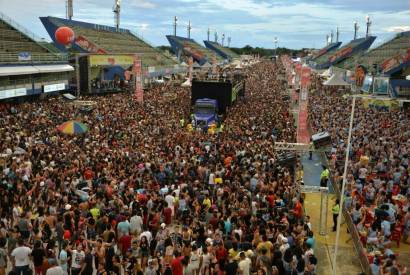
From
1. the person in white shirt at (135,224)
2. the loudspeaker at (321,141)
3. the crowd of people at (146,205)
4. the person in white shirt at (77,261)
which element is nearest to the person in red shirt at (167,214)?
the crowd of people at (146,205)

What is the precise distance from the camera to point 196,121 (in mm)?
26781

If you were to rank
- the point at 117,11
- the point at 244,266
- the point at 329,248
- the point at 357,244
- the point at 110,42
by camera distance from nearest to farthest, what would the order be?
1. the point at 244,266
2. the point at 357,244
3. the point at 329,248
4. the point at 110,42
5. the point at 117,11

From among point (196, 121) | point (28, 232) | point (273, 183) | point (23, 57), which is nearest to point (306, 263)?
point (273, 183)

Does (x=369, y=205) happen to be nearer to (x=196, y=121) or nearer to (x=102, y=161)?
(x=102, y=161)

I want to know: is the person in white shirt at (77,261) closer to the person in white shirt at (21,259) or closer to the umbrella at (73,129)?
the person in white shirt at (21,259)

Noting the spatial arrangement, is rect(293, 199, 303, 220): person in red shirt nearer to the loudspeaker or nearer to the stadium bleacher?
the loudspeaker

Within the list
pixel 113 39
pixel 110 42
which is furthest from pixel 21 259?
pixel 113 39

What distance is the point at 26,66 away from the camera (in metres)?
31.7

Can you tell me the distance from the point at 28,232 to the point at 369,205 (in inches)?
356

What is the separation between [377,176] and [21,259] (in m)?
11.6

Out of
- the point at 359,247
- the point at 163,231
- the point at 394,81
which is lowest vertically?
the point at 359,247

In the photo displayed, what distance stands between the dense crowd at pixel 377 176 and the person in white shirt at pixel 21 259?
6479 millimetres

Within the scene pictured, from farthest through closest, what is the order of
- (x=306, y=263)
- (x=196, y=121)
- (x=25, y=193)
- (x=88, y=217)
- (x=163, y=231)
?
(x=196, y=121) → (x=25, y=193) → (x=88, y=217) → (x=163, y=231) → (x=306, y=263)

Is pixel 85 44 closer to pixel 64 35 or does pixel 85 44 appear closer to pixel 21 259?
pixel 64 35
